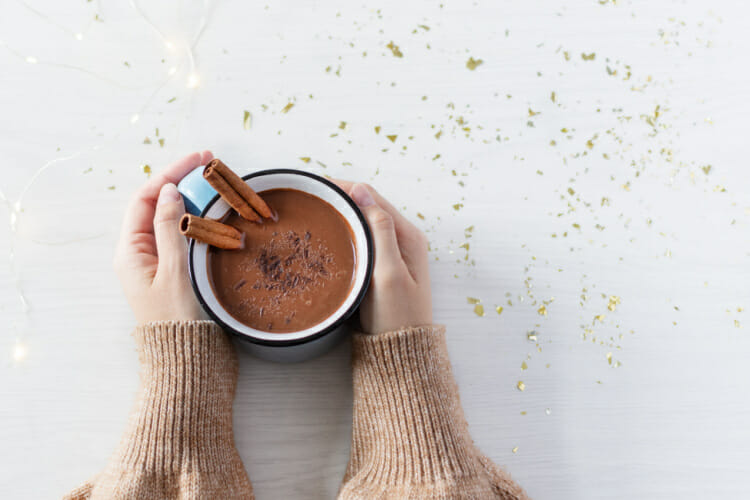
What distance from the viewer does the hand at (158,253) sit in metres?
0.66

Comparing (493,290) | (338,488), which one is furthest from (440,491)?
(493,290)

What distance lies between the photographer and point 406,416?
2.16ft

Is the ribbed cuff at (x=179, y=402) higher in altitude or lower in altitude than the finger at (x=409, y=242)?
lower

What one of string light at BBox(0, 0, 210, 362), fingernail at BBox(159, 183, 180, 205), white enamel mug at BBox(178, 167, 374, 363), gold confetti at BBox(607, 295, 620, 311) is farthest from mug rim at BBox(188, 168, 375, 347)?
gold confetti at BBox(607, 295, 620, 311)

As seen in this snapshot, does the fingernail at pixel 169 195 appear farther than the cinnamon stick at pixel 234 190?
Yes

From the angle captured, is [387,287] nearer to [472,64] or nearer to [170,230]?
[170,230]

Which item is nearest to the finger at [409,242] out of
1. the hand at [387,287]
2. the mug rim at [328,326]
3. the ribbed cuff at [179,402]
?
the hand at [387,287]

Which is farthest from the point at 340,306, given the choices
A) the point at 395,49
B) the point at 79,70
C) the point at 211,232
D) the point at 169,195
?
the point at 79,70

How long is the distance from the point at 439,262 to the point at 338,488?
321 millimetres

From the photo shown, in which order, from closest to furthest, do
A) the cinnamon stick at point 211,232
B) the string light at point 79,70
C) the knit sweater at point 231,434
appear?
1. the cinnamon stick at point 211,232
2. the knit sweater at point 231,434
3. the string light at point 79,70

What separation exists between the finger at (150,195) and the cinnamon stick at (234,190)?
160mm

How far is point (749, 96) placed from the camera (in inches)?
32.8

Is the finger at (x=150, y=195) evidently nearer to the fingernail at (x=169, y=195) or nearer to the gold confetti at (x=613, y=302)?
the fingernail at (x=169, y=195)

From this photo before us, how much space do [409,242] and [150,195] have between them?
0.34 metres
